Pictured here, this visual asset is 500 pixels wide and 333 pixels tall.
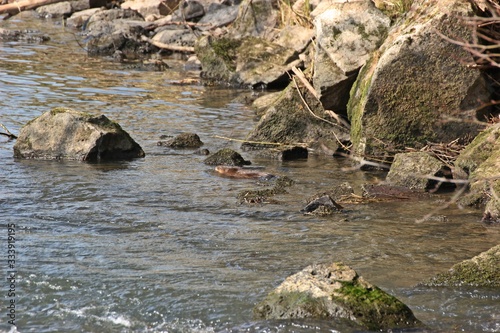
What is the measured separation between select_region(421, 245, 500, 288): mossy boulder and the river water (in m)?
0.09

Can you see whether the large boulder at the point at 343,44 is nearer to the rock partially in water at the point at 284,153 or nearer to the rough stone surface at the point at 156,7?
the rock partially in water at the point at 284,153

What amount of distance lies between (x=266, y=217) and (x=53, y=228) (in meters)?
1.81

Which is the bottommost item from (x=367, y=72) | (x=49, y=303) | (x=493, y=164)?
(x=49, y=303)

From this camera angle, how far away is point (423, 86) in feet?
29.6

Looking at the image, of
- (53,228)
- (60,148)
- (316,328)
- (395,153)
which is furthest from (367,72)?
(316,328)

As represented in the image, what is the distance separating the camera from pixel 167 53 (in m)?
20.4

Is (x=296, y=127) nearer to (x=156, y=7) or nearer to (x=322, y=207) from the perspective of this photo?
(x=322, y=207)

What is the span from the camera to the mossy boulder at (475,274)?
5.54m

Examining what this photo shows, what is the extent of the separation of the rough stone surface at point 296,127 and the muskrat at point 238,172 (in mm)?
1471

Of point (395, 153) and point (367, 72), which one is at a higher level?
point (367, 72)

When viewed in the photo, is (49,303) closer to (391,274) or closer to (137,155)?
(391,274)

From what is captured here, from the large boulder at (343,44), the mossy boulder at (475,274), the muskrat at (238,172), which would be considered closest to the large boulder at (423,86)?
the large boulder at (343,44)

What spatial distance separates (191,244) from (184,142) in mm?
4141

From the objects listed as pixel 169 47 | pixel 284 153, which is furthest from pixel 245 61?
pixel 284 153
